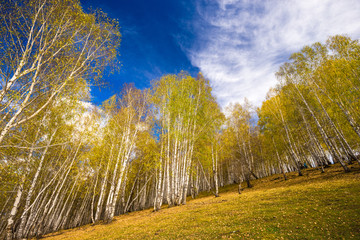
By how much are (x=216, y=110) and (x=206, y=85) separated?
421 cm

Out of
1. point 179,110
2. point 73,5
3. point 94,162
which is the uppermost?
point 73,5


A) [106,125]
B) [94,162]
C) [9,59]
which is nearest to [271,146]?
[106,125]

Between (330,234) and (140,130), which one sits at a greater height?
(140,130)

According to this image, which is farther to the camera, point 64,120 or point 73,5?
point 64,120

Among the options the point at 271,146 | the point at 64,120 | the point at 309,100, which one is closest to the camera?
the point at 64,120

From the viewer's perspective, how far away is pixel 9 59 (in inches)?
299

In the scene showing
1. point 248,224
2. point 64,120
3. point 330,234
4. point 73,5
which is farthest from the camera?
point 64,120

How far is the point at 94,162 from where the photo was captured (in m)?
21.9

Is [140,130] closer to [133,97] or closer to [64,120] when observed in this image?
[133,97]

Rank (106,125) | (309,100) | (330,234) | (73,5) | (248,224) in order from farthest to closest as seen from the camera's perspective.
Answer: (309,100) → (106,125) → (73,5) → (248,224) → (330,234)

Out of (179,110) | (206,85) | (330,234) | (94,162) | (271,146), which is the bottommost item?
(330,234)

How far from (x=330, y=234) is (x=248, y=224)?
9.76 feet

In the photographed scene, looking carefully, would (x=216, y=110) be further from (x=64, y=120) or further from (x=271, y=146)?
(x=64, y=120)

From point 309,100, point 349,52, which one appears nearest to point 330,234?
point 349,52
